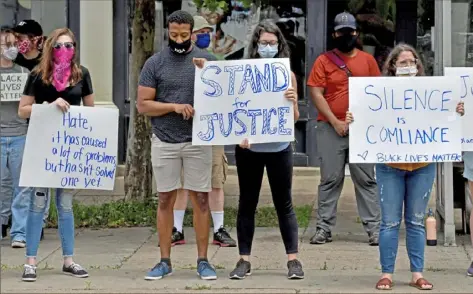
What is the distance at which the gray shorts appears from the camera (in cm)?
779

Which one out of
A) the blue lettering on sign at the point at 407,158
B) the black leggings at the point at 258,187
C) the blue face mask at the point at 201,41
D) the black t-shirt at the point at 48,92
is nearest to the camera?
the blue lettering on sign at the point at 407,158

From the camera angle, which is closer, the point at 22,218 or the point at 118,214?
the point at 22,218

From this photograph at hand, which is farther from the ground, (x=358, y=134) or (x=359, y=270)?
(x=358, y=134)

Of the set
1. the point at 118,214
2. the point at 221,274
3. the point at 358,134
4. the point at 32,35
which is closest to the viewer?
the point at 358,134

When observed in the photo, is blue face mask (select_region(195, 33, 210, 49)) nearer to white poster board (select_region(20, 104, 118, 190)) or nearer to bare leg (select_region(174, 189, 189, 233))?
bare leg (select_region(174, 189, 189, 233))

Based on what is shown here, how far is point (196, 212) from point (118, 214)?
9.53 ft

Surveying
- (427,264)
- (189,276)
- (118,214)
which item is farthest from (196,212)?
(118,214)

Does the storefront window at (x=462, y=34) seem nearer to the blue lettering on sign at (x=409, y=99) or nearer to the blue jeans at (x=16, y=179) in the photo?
the blue lettering on sign at (x=409, y=99)

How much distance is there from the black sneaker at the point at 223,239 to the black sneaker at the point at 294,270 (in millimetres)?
1493

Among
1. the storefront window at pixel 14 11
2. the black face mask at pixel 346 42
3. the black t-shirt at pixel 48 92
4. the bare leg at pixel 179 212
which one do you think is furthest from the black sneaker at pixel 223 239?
the storefront window at pixel 14 11

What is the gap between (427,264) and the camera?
27.9 feet

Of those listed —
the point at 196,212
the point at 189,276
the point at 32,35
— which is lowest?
the point at 189,276

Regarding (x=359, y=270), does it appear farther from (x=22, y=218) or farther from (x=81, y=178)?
(x=22, y=218)

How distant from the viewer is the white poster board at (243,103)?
7.73 meters
